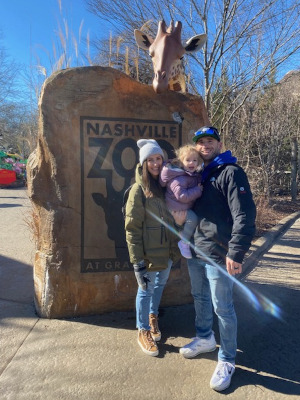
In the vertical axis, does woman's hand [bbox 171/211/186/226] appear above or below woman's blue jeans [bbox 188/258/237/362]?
above

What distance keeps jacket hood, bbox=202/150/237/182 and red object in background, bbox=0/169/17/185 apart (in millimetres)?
13805

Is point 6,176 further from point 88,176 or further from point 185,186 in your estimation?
point 185,186

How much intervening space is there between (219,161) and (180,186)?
1.09ft

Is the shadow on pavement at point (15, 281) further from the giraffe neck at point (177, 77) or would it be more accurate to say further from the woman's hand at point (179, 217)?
the giraffe neck at point (177, 77)

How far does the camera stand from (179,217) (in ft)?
8.18

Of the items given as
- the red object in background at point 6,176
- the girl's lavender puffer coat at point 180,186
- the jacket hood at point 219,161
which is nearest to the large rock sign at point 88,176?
the girl's lavender puffer coat at point 180,186

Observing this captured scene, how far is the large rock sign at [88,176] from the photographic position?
306 cm

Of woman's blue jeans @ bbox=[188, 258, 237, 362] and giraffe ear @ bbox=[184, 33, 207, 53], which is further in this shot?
giraffe ear @ bbox=[184, 33, 207, 53]

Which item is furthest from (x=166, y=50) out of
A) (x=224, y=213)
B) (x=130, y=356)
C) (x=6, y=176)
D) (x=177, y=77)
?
(x=6, y=176)

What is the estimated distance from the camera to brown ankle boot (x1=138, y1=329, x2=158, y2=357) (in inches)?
103

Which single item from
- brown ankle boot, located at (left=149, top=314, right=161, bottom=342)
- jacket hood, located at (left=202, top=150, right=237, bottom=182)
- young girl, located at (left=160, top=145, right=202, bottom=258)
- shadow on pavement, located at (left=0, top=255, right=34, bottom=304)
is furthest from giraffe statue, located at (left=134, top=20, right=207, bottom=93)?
shadow on pavement, located at (left=0, top=255, right=34, bottom=304)

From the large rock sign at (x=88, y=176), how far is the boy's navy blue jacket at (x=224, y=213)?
108 centimetres

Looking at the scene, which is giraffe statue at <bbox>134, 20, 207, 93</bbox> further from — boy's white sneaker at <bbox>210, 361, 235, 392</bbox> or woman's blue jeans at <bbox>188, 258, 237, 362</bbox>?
boy's white sneaker at <bbox>210, 361, 235, 392</bbox>

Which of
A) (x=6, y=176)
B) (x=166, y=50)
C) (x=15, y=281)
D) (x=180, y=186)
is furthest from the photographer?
(x=6, y=176)
